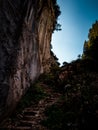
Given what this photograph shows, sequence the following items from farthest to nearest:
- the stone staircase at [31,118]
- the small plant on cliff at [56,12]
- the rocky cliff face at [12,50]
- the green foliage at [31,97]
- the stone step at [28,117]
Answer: the small plant on cliff at [56,12] < the green foliage at [31,97] < the stone step at [28,117] < the rocky cliff face at [12,50] < the stone staircase at [31,118]

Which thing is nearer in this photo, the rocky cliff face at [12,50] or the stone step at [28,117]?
the rocky cliff face at [12,50]

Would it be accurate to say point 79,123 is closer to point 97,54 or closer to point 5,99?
point 5,99

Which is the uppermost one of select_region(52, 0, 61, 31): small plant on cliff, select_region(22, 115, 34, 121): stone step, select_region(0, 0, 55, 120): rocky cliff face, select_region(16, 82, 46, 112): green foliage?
select_region(52, 0, 61, 31): small plant on cliff

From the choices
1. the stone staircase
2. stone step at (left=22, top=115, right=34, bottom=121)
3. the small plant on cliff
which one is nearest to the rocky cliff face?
the stone staircase

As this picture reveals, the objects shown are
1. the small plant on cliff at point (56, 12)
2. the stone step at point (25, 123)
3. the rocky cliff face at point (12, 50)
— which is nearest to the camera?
the rocky cliff face at point (12, 50)

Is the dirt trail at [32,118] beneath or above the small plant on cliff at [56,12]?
beneath

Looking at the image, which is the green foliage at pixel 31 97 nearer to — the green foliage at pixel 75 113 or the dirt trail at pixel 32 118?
the dirt trail at pixel 32 118

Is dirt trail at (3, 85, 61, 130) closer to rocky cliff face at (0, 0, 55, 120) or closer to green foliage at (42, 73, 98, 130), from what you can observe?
green foliage at (42, 73, 98, 130)

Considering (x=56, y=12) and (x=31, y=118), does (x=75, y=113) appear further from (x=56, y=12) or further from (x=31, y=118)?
(x=56, y=12)

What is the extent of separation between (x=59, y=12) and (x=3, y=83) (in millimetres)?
17135

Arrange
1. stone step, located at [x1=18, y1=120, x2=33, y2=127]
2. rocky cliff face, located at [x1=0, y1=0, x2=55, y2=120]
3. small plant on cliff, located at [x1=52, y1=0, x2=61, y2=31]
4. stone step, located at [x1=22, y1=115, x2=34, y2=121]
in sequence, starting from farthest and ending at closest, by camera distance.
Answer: small plant on cliff, located at [x1=52, y1=0, x2=61, y2=31]
stone step, located at [x1=22, y1=115, x2=34, y2=121]
stone step, located at [x1=18, y1=120, x2=33, y2=127]
rocky cliff face, located at [x1=0, y1=0, x2=55, y2=120]

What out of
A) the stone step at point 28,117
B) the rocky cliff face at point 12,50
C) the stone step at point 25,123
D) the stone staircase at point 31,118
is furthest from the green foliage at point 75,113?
the rocky cliff face at point 12,50

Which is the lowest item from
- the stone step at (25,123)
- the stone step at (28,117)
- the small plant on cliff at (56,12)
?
the stone step at (25,123)

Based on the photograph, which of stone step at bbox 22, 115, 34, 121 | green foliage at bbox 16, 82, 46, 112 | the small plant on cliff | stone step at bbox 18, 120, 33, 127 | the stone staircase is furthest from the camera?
the small plant on cliff
